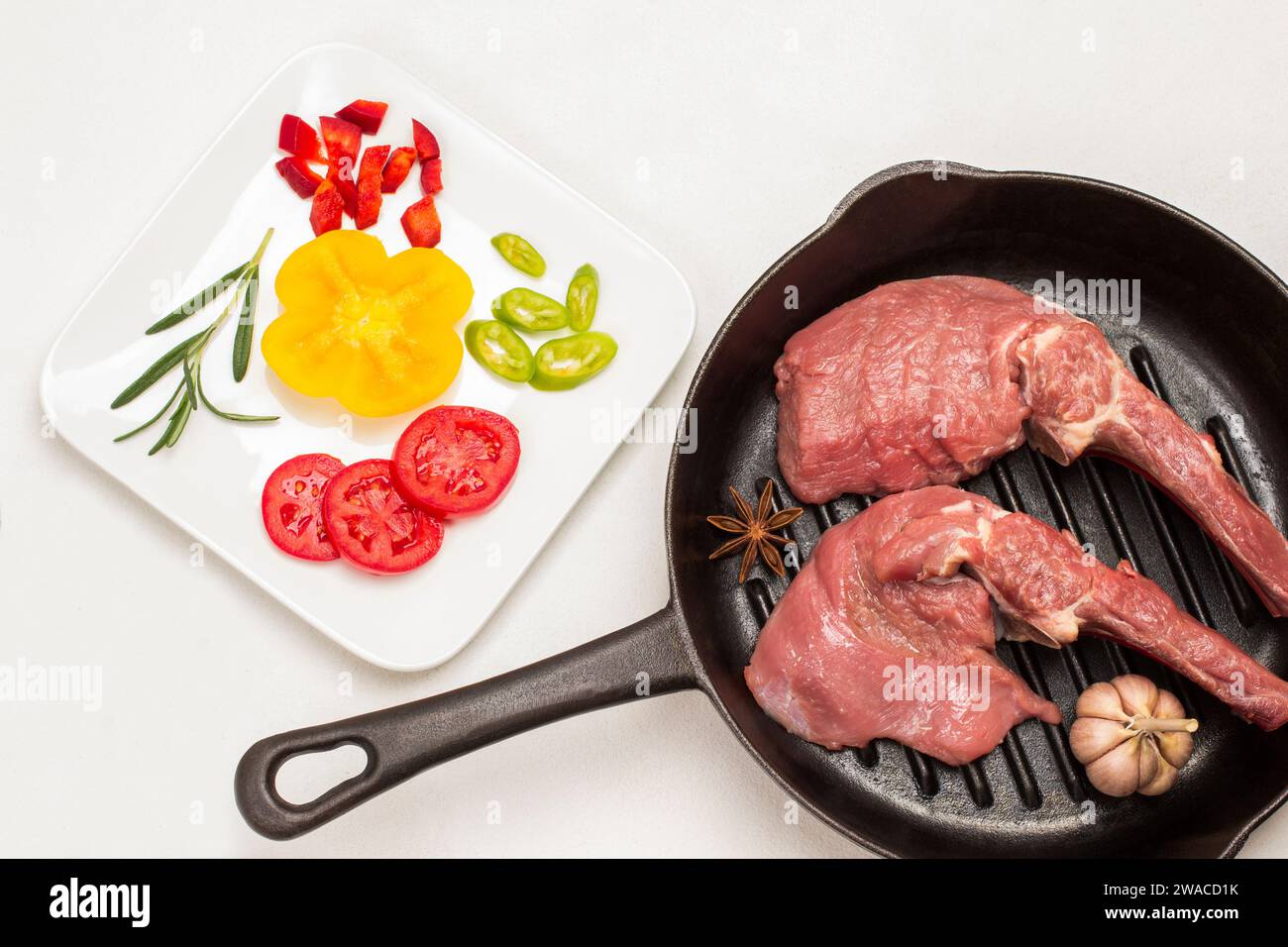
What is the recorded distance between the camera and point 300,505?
115 inches

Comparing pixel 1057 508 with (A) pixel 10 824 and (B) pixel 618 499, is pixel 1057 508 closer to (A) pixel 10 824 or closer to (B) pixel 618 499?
(B) pixel 618 499

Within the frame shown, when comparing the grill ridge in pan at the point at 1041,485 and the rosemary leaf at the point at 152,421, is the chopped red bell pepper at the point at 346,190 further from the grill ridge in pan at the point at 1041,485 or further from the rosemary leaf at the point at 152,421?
the grill ridge in pan at the point at 1041,485

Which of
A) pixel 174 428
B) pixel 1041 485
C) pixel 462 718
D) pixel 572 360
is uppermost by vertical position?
pixel 572 360

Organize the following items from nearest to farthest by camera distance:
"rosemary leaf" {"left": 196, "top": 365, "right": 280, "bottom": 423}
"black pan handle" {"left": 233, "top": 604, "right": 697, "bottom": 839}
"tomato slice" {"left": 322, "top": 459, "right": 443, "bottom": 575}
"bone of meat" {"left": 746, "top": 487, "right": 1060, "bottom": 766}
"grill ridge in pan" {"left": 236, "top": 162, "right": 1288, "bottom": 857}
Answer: "black pan handle" {"left": 233, "top": 604, "right": 697, "bottom": 839}
"bone of meat" {"left": 746, "top": 487, "right": 1060, "bottom": 766}
"grill ridge in pan" {"left": 236, "top": 162, "right": 1288, "bottom": 857}
"tomato slice" {"left": 322, "top": 459, "right": 443, "bottom": 575}
"rosemary leaf" {"left": 196, "top": 365, "right": 280, "bottom": 423}

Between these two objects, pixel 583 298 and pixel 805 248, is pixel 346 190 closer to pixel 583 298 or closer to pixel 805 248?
pixel 583 298

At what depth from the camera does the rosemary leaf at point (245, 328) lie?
9.75 ft

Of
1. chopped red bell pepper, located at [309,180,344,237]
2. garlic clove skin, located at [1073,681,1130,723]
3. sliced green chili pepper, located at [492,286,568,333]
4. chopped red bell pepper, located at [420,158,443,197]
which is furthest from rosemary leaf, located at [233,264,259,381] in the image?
garlic clove skin, located at [1073,681,1130,723]

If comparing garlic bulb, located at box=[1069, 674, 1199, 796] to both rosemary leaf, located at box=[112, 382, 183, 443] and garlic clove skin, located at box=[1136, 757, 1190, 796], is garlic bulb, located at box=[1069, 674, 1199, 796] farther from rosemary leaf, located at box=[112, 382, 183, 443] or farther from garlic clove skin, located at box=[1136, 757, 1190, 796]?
rosemary leaf, located at box=[112, 382, 183, 443]

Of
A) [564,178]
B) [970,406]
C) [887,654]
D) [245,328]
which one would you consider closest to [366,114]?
[564,178]

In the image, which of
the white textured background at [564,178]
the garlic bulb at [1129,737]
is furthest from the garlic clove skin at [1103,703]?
the white textured background at [564,178]

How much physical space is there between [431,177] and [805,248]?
1111 millimetres

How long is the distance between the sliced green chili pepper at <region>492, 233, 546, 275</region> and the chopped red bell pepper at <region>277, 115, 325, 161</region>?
590 mm

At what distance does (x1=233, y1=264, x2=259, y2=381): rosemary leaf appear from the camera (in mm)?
2971

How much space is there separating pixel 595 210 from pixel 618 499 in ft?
2.67
